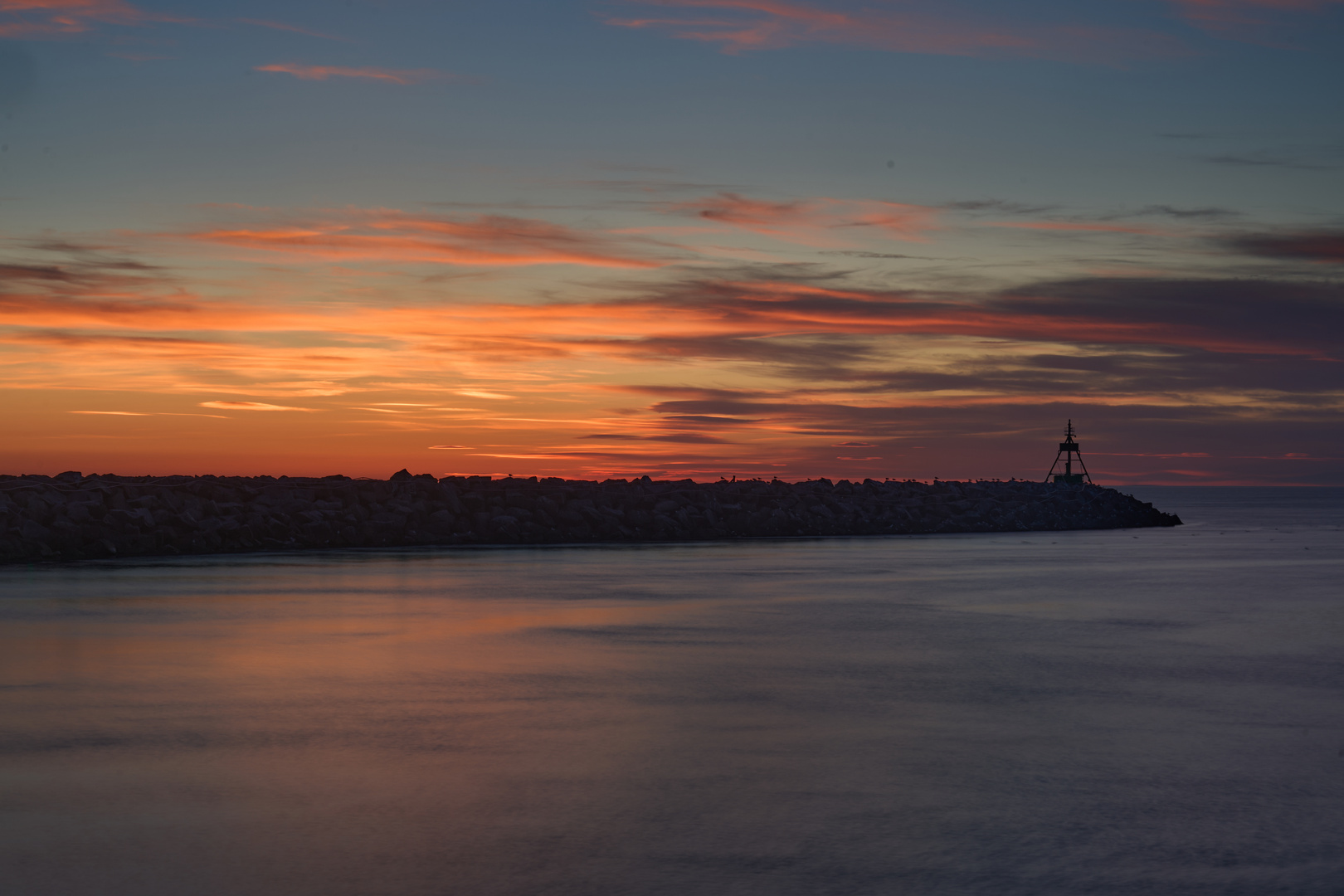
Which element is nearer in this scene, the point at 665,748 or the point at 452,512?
the point at 665,748

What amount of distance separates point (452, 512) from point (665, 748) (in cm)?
2326

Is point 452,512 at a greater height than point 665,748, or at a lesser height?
greater

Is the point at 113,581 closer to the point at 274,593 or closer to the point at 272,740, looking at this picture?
the point at 274,593

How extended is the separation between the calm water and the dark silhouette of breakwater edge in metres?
9.90

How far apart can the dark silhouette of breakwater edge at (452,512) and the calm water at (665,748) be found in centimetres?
990

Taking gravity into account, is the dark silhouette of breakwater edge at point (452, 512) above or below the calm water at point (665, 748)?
above

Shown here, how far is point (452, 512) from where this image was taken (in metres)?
29.0

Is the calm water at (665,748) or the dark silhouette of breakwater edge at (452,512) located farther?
the dark silhouette of breakwater edge at (452,512)

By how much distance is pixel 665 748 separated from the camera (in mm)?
6309

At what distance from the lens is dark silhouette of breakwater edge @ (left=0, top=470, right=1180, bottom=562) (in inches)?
914

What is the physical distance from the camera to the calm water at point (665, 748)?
442 centimetres

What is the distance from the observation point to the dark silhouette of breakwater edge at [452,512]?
76.1ft

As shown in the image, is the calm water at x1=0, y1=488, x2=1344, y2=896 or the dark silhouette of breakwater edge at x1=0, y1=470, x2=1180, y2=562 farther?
the dark silhouette of breakwater edge at x1=0, y1=470, x2=1180, y2=562

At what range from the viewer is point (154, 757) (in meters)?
6.05
